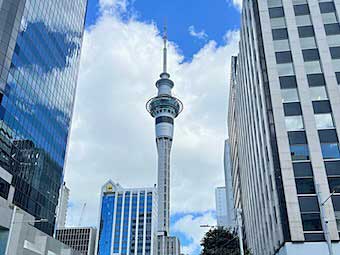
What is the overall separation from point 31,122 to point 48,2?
2253cm

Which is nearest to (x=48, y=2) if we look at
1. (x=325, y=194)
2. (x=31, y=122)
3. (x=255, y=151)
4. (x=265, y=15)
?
(x=31, y=122)

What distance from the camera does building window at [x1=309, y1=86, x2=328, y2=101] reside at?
46062mm

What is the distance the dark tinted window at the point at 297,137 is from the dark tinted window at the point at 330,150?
2170 mm

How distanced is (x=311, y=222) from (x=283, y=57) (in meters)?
21.2

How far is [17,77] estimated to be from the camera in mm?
57188

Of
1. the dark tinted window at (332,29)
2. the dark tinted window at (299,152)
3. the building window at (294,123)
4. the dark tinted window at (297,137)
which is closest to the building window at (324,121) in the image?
the building window at (294,123)

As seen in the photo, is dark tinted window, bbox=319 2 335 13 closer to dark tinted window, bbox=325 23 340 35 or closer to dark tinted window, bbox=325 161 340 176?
dark tinted window, bbox=325 23 340 35

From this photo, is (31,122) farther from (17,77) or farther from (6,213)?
(6,213)

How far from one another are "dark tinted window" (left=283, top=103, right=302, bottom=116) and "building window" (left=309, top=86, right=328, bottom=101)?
2.23 m

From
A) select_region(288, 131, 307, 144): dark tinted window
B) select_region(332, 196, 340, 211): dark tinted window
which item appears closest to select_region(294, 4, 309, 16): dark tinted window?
select_region(288, 131, 307, 144): dark tinted window

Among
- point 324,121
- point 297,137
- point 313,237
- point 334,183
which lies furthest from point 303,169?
point 313,237

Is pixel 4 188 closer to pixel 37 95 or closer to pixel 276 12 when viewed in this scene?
pixel 37 95

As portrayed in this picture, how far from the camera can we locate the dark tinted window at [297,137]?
1736 inches

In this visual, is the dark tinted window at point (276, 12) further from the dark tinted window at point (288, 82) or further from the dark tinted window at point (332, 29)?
the dark tinted window at point (288, 82)
